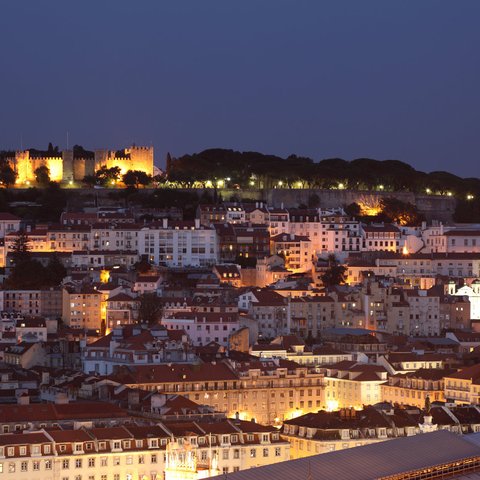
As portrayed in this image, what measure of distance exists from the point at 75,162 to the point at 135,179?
15.9 ft

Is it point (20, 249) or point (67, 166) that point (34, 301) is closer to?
point (20, 249)

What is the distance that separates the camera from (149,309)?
235 ft

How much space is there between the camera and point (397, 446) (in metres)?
37.2

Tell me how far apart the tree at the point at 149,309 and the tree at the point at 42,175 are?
29.3 m

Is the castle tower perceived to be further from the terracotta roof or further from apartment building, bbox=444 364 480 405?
the terracotta roof

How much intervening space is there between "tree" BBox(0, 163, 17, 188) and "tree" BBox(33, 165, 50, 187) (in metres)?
1.26

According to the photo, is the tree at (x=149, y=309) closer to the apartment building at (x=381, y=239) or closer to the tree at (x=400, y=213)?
the apartment building at (x=381, y=239)

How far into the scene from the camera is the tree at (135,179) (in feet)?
330

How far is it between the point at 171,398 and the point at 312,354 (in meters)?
14.0

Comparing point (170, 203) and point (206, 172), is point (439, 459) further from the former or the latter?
point (206, 172)

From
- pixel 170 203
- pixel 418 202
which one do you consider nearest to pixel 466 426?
pixel 170 203

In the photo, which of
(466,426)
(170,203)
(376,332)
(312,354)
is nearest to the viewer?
(466,426)

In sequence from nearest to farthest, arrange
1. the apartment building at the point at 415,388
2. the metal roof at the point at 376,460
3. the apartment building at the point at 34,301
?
the metal roof at the point at 376,460, the apartment building at the point at 415,388, the apartment building at the point at 34,301

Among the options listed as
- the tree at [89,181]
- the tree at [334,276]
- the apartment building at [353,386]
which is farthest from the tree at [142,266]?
the apartment building at [353,386]
